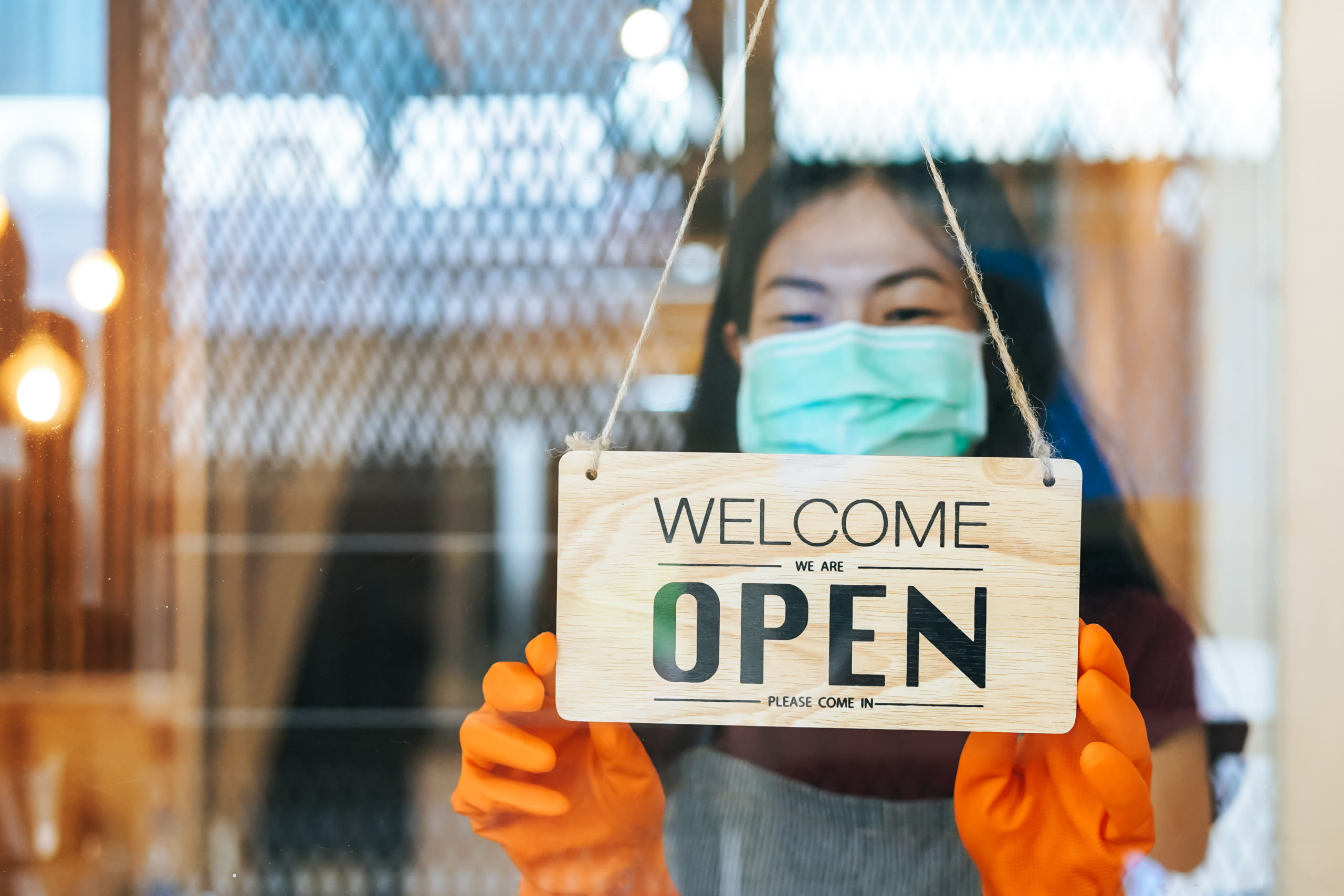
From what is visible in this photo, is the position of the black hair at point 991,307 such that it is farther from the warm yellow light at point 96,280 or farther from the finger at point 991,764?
the warm yellow light at point 96,280

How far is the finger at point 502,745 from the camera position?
711mm

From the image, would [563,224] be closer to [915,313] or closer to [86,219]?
[915,313]

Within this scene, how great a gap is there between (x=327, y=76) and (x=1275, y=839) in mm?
1113

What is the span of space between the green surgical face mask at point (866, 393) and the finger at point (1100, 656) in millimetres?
176

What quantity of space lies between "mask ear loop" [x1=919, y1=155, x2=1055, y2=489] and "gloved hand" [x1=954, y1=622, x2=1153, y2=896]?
15cm

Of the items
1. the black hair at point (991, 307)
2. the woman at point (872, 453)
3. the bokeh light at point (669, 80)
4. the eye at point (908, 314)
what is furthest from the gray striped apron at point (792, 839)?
the bokeh light at point (669, 80)

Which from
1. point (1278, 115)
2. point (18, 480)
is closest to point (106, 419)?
point (18, 480)

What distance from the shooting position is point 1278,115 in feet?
2.62

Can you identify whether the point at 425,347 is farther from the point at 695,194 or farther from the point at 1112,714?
the point at 1112,714

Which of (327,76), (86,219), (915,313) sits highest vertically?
(327,76)

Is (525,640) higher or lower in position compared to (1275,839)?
higher

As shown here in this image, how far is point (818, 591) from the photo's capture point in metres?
0.66

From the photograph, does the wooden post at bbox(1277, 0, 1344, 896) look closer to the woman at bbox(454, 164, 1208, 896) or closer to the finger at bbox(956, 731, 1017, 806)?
the woman at bbox(454, 164, 1208, 896)

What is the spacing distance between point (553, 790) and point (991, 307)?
0.56 meters
